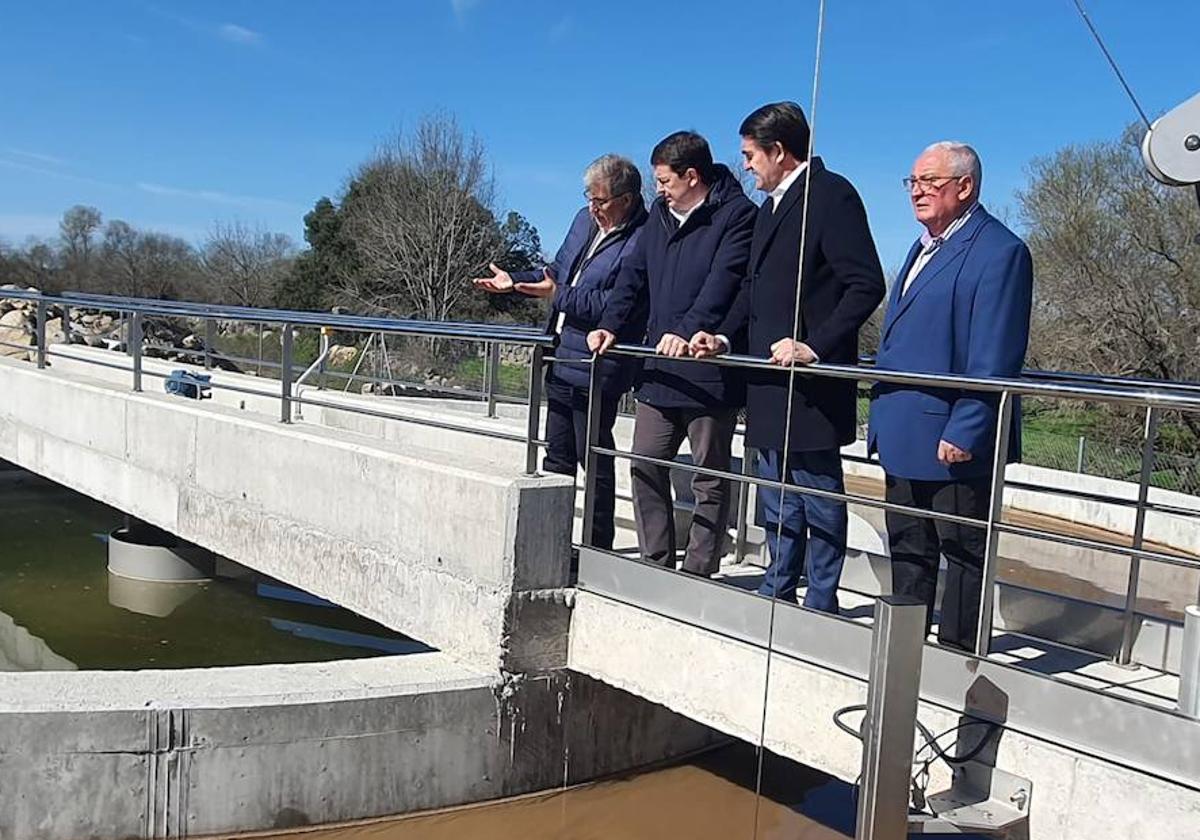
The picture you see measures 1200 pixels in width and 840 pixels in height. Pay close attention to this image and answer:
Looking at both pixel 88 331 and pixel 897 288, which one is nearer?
pixel 897 288

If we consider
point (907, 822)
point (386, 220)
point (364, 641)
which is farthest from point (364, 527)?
point (386, 220)

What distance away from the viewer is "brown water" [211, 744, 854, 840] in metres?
4.88

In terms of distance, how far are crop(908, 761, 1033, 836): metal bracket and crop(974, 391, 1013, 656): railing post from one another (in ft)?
1.28

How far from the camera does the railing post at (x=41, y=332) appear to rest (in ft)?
34.2

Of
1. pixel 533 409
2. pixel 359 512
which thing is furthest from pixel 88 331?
pixel 533 409

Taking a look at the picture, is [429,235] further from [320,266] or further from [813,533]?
[813,533]

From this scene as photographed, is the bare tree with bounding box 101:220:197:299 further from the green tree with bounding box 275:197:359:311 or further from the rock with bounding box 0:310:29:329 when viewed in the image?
the rock with bounding box 0:310:29:329

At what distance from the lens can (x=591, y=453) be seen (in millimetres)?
5137

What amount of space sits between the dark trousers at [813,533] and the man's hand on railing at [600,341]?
2.76 feet

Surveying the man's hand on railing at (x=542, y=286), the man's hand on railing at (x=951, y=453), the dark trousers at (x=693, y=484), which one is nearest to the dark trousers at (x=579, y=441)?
the dark trousers at (x=693, y=484)

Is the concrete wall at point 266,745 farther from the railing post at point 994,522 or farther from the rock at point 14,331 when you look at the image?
the rock at point 14,331

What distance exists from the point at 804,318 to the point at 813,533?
34.2 inches

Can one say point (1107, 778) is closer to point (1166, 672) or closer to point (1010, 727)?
point (1010, 727)

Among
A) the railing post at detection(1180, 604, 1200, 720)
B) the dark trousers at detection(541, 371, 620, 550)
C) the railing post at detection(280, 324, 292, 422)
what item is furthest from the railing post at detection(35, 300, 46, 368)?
the railing post at detection(1180, 604, 1200, 720)
